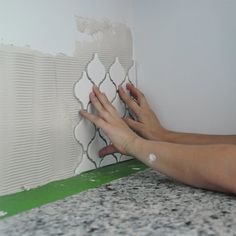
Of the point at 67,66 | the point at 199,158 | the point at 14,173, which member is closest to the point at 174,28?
the point at 67,66

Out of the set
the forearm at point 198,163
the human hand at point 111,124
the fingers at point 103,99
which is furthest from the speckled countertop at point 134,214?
the fingers at point 103,99

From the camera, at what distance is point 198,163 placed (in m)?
0.59

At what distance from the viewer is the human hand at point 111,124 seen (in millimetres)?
757

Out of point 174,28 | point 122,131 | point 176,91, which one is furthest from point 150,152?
point 174,28

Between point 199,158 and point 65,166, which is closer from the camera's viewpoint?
point 199,158

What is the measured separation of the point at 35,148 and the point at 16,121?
0.25ft

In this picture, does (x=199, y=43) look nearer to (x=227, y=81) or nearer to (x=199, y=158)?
(x=227, y=81)

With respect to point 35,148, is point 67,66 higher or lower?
higher

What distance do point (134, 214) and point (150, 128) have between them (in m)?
0.42

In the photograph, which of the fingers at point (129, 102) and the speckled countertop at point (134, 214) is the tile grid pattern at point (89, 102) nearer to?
the fingers at point (129, 102)

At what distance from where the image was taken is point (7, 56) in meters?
0.63

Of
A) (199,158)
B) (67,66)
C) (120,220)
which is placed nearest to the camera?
(120,220)

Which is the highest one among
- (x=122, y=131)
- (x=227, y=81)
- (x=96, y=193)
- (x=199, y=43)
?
(x=199, y=43)

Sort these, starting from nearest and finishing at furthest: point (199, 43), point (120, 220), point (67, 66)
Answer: point (120, 220)
point (67, 66)
point (199, 43)
